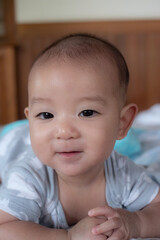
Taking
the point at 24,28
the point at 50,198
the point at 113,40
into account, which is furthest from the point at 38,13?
the point at 50,198

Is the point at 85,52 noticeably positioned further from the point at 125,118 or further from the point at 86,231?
the point at 86,231

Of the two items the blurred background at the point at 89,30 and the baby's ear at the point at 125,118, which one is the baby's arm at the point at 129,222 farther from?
the blurred background at the point at 89,30

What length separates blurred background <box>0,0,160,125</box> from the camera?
9.74 feet

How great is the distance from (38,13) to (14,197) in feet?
8.44

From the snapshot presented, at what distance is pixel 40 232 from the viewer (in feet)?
2.34

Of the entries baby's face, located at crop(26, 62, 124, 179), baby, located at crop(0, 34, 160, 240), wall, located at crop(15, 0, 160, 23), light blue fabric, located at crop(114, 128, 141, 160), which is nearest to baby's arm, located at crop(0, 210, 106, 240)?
baby, located at crop(0, 34, 160, 240)

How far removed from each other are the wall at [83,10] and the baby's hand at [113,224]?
2536 mm

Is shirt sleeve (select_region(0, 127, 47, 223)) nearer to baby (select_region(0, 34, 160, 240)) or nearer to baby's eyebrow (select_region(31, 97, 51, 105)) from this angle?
baby (select_region(0, 34, 160, 240))

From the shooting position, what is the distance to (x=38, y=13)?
305 centimetres

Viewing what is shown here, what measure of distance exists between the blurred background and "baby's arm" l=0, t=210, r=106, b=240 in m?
2.36

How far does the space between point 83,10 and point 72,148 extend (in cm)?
257

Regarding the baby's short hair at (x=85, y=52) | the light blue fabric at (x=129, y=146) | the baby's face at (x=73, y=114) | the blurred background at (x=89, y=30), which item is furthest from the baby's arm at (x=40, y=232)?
the blurred background at (x=89, y=30)

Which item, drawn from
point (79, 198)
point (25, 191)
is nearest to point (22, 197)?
point (25, 191)

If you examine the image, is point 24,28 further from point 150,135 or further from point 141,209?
point 141,209
